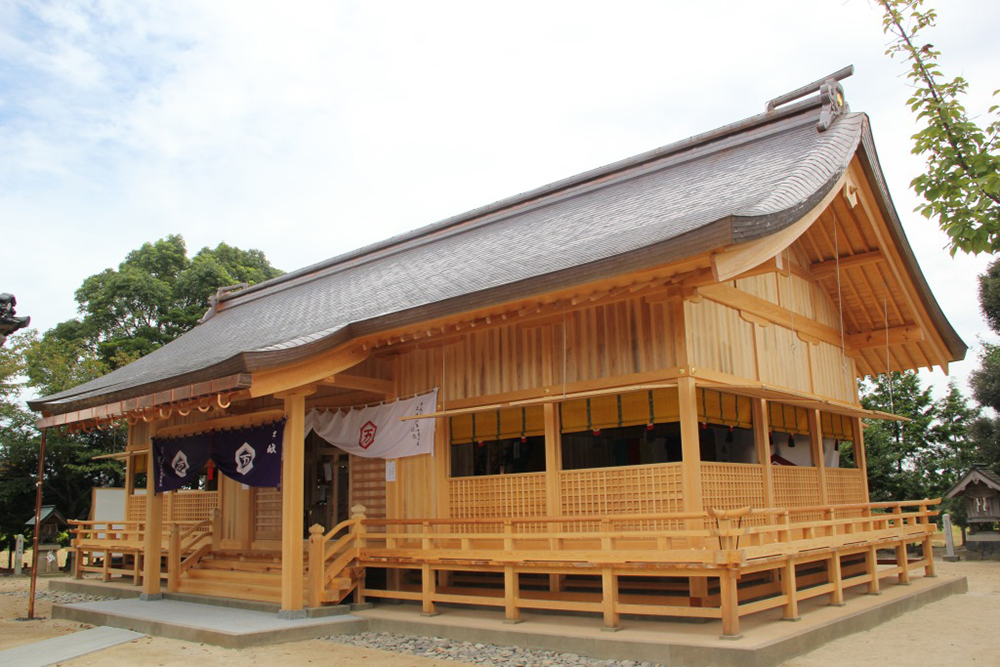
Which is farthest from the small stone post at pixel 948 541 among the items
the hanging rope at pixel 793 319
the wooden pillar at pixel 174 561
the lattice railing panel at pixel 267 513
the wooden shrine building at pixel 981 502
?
the wooden pillar at pixel 174 561

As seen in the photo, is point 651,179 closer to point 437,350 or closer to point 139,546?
point 437,350

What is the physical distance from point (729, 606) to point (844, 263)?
7.31 metres

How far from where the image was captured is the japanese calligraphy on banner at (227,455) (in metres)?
11.4

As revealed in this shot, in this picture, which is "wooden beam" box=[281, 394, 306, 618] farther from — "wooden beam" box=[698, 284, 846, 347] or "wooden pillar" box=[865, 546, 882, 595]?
"wooden pillar" box=[865, 546, 882, 595]

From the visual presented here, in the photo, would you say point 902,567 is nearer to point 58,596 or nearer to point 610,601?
point 610,601

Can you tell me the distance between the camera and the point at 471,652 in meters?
8.64

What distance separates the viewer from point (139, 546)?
14930 millimetres

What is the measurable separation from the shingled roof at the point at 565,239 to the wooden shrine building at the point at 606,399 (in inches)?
2.0

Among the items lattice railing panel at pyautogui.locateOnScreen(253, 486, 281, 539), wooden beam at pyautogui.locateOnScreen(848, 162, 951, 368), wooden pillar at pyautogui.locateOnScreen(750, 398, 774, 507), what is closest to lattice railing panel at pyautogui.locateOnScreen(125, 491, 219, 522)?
lattice railing panel at pyautogui.locateOnScreen(253, 486, 281, 539)

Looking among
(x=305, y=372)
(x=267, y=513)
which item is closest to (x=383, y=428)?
(x=305, y=372)

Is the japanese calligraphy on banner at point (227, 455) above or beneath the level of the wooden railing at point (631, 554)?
above

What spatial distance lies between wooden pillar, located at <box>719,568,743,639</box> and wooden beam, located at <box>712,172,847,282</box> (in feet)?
9.63

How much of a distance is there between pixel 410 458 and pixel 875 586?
684 cm

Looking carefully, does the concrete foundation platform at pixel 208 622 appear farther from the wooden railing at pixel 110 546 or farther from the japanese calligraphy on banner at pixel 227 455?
the wooden railing at pixel 110 546
